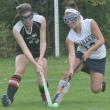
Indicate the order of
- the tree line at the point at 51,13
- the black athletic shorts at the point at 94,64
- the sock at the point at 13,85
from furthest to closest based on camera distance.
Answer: the tree line at the point at 51,13 < the black athletic shorts at the point at 94,64 < the sock at the point at 13,85

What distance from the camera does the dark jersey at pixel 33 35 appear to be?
11234mm

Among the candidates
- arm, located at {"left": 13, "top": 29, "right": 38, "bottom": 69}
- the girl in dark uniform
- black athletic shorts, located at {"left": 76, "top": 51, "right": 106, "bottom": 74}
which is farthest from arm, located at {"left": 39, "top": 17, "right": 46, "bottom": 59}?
black athletic shorts, located at {"left": 76, "top": 51, "right": 106, "bottom": 74}

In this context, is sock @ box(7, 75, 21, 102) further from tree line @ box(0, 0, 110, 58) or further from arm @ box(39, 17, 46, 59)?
A: tree line @ box(0, 0, 110, 58)

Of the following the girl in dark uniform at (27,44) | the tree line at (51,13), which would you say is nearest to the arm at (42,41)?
the girl in dark uniform at (27,44)

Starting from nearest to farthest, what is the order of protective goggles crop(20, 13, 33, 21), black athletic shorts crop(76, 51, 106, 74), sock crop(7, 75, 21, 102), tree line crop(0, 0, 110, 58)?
protective goggles crop(20, 13, 33, 21), sock crop(7, 75, 21, 102), black athletic shorts crop(76, 51, 106, 74), tree line crop(0, 0, 110, 58)

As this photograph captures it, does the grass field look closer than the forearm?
Yes

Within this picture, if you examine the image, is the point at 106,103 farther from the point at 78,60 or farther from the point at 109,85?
the point at 109,85

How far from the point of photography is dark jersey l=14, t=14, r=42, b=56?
11234 millimetres

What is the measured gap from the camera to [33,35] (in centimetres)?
1130

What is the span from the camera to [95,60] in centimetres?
1189

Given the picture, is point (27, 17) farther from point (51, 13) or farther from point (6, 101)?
point (51, 13)

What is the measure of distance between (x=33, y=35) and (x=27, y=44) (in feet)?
0.75

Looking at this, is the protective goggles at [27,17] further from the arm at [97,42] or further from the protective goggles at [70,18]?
the arm at [97,42]

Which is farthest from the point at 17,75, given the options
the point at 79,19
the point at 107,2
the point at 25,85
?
the point at 107,2
